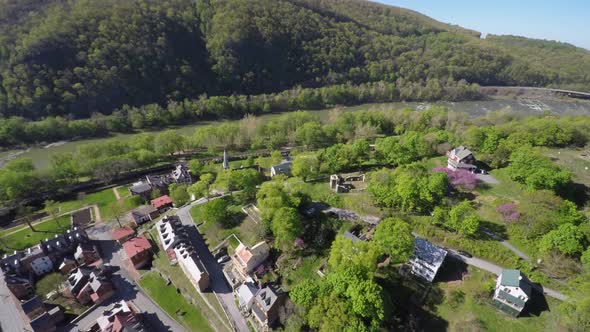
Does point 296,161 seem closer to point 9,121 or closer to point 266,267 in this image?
point 266,267

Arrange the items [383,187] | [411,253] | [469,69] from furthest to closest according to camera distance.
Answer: [469,69], [383,187], [411,253]

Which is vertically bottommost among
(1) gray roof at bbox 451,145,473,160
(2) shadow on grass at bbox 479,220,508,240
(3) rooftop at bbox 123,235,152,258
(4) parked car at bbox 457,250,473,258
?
(3) rooftop at bbox 123,235,152,258

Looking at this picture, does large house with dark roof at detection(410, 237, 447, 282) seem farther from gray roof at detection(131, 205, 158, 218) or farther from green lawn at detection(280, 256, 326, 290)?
gray roof at detection(131, 205, 158, 218)

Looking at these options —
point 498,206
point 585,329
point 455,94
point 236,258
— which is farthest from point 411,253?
point 455,94

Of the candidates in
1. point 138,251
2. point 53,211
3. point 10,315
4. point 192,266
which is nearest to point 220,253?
point 192,266

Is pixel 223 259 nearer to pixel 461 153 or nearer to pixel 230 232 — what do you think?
pixel 230 232

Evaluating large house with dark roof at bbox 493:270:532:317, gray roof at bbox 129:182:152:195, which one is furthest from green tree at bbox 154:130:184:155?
large house with dark roof at bbox 493:270:532:317

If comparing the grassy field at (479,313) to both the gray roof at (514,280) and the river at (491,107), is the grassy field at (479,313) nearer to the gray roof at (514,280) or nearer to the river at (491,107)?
the gray roof at (514,280)
